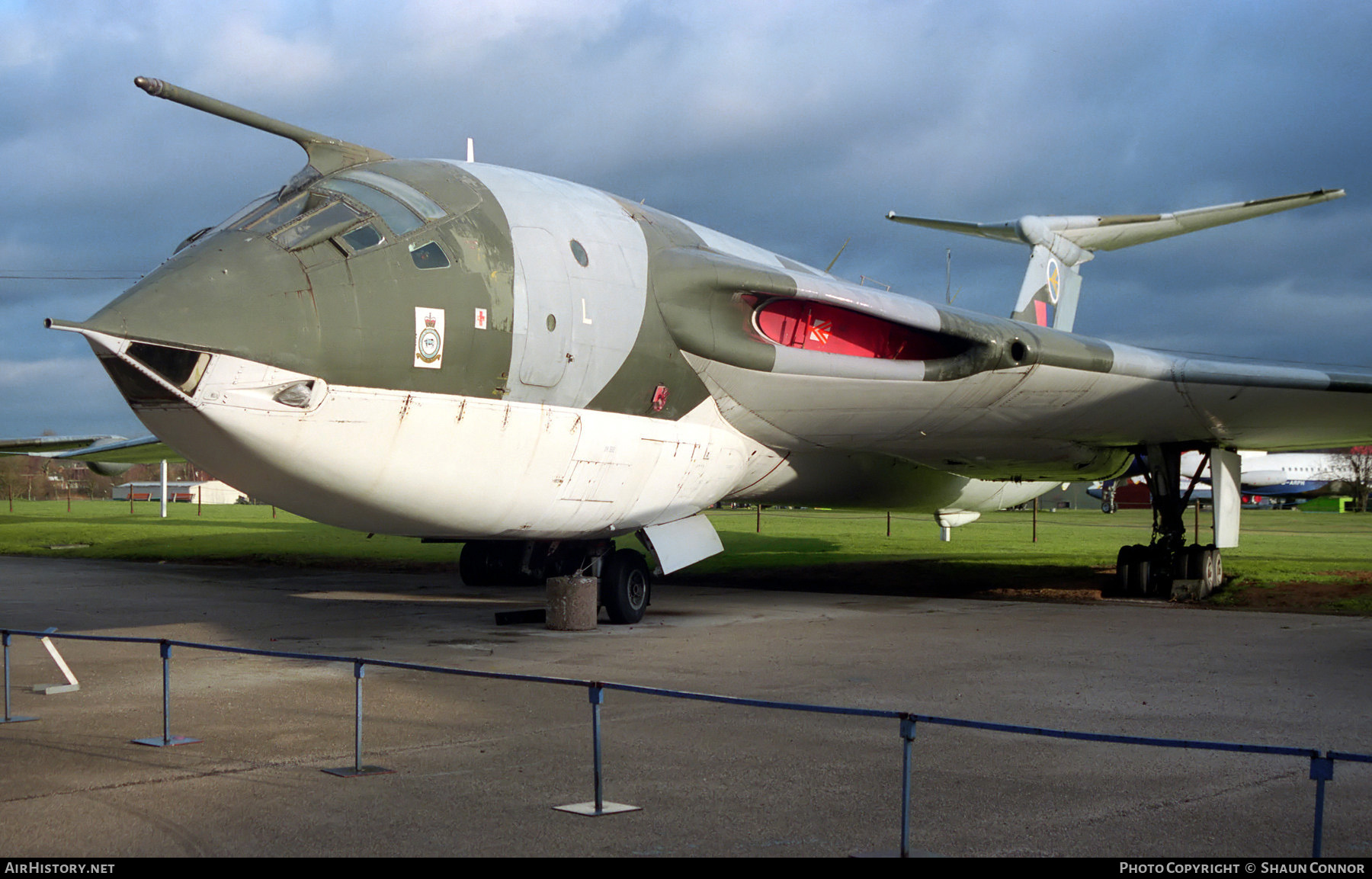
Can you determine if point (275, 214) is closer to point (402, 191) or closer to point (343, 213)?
point (343, 213)

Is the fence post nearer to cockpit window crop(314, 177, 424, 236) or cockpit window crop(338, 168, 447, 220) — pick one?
cockpit window crop(314, 177, 424, 236)

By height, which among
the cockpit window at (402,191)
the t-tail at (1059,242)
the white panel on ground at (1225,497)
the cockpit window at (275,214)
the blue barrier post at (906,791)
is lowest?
the blue barrier post at (906,791)

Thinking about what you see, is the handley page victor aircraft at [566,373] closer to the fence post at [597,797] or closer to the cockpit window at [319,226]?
the cockpit window at [319,226]

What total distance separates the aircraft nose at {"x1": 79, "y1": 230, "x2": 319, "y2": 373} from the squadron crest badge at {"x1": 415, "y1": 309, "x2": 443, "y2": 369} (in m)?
0.88

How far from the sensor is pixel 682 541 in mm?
13344

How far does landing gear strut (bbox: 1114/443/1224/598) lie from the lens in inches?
717

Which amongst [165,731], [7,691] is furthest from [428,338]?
[7,691]

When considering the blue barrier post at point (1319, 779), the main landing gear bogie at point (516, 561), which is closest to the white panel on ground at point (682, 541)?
the main landing gear bogie at point (516, 561)

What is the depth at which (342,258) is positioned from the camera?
370 inches

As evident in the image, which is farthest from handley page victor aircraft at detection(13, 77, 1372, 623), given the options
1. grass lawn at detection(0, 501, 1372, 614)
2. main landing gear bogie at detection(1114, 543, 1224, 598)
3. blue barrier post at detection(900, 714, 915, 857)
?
blue barrier post at detection(900, 714, 915, 857)

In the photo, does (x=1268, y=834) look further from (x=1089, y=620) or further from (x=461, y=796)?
(x=1089, y=620)

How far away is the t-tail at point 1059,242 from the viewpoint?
20.5 metres

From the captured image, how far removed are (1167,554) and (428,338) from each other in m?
13.2

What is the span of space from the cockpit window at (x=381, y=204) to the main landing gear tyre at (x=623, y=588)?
5.23m
